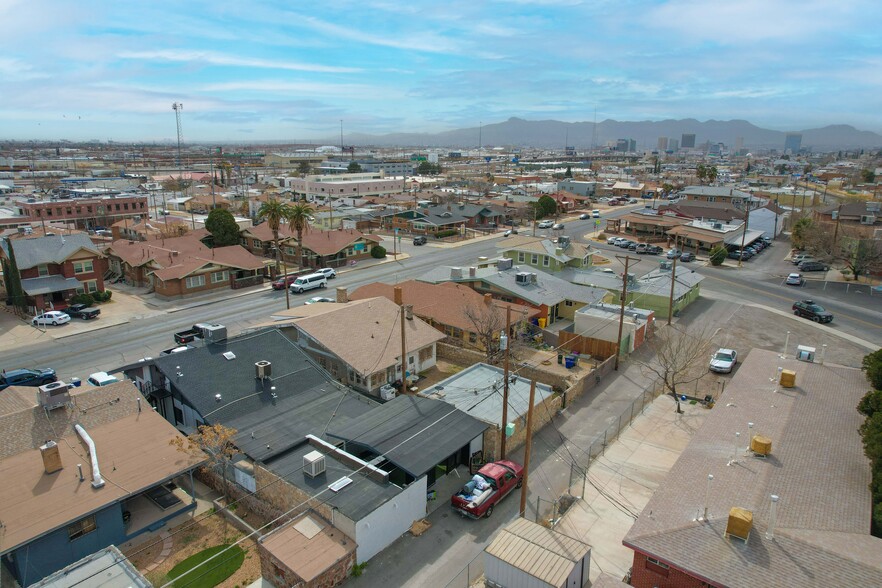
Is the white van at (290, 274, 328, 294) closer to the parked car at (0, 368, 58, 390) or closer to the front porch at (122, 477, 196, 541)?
the parked car at (0, 368, 58, 390)

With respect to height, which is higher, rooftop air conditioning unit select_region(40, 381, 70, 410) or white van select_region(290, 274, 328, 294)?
rooftop air conditioning unit select_region(40, 381, 70, 410)

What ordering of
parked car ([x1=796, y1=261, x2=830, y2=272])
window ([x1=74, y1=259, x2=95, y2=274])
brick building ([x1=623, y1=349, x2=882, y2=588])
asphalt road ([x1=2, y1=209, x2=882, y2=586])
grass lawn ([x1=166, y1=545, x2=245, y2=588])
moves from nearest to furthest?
brick building ([x1=623, y1=349, x2=882, y2=588])
grass lawn ([x1=166, y1=545, x2=245, y2=588])
asphalt road ([x1=2, y1=209, x2=882, y2=586])
window ([x1=74, y1=259, x2=95, y2=274])
parked car ([x1=796, y1=261, x2=830, y2=272])

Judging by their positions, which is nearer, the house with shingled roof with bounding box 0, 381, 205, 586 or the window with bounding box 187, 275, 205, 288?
the house with shingled roof with bounding box 0, 381, 205, 586

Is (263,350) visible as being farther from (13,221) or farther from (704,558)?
(13,221)

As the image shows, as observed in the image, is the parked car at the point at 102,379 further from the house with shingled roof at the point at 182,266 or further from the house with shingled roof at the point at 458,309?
the house with shingled roof at the point at 182,266

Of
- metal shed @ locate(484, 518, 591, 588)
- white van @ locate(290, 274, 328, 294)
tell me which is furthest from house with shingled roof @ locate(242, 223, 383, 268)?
metal shed @ locate(484, 518, 591, 588)

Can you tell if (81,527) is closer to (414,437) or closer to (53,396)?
(53,396)

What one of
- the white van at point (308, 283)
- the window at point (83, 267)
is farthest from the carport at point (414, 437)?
the window at point (83, 267)
